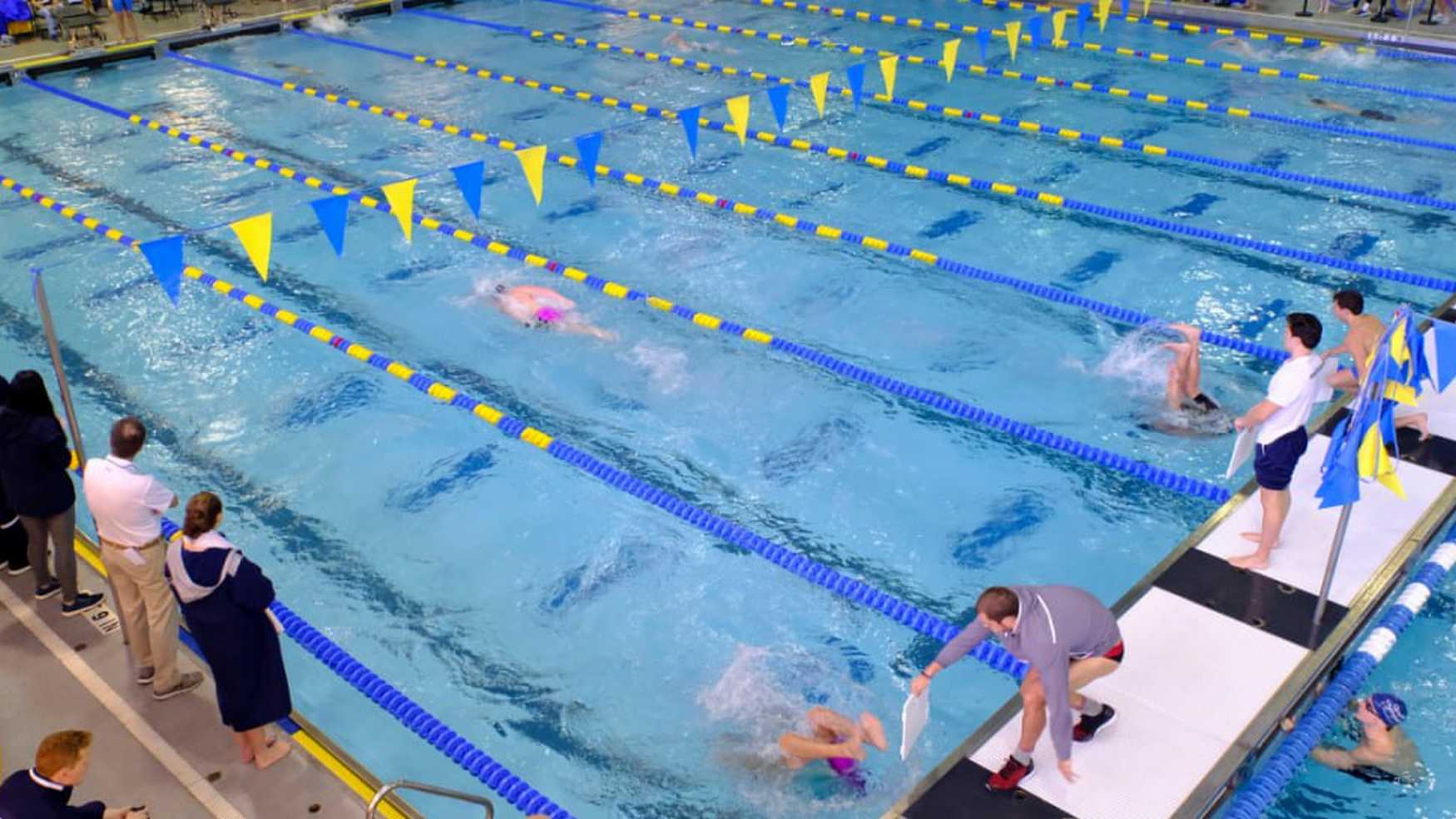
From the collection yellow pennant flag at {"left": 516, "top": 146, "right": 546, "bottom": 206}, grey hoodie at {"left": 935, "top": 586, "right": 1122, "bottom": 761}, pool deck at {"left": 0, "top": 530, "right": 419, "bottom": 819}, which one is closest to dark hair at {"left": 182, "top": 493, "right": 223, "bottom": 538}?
pool deck at {"left": 0, "top": 530, "right": 419, "bottom": 819}

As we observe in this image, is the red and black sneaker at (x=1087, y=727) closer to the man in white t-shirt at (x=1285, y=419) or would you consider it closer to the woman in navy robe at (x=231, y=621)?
the man in white t-shirt at (x=1285, y=419)

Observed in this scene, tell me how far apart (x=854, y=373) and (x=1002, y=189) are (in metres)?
3.10

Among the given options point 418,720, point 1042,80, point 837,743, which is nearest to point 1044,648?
point 837,743

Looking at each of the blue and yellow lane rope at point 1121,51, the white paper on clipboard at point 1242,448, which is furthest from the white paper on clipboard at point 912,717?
the blue and yellow lane rope at point 1121,51

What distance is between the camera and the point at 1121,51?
12367mm

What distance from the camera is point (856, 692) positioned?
14.5 ft

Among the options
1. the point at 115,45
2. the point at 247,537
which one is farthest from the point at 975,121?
the point at 115,45

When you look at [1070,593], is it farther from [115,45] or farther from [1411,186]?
[115,45]

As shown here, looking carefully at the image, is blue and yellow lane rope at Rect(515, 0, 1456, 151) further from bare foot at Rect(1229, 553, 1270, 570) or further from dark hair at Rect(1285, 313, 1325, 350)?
bare foot at Rect(1229, 553, 1270, 570)

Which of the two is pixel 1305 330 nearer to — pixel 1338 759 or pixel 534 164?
pixel 1338 759

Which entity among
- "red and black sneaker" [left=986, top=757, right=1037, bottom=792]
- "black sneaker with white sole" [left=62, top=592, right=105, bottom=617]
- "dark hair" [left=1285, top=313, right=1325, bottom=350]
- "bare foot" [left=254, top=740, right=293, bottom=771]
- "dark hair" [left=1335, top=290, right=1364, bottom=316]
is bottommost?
"red and black sneaker" [left=986, top=757, right=1037, bottom=792]

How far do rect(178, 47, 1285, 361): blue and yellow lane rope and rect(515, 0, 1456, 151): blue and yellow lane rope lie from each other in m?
3.04

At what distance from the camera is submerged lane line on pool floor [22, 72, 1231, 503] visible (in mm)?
5453

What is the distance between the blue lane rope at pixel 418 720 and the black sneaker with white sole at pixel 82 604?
625 millimetres
